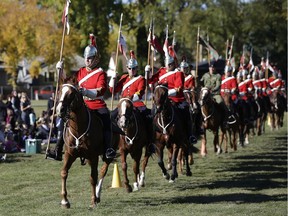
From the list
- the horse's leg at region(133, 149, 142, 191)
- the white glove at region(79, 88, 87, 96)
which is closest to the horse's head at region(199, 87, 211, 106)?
the horse's leg at region(133, 149, 142, 191)

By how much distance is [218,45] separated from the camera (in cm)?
6844

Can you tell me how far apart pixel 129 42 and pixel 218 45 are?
50.6ft

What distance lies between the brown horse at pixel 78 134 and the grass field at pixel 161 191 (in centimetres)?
65

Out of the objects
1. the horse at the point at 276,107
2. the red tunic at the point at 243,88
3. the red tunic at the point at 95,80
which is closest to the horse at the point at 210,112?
the red tunic at the point at 243,88

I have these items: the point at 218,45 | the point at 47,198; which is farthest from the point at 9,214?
the point at 218,45

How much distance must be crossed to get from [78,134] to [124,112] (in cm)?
162

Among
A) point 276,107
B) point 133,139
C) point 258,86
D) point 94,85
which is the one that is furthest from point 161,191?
point 276,107

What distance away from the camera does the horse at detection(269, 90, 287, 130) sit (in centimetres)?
3580

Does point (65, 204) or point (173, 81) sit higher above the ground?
point (173, 81)

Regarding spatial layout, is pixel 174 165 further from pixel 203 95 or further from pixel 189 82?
pixel 203 95

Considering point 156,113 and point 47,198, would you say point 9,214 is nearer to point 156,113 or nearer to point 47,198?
point 47,198

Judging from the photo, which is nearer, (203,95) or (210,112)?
(203,95)

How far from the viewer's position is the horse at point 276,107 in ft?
117

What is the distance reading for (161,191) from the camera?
14820 mm
